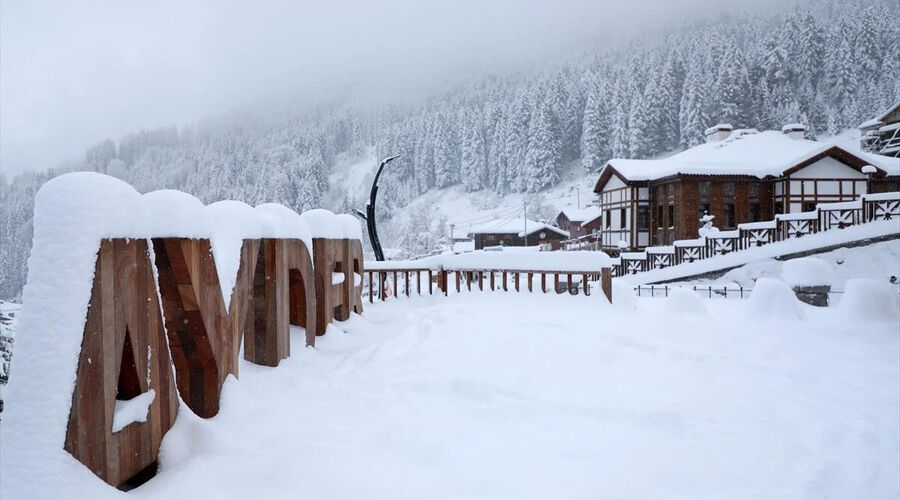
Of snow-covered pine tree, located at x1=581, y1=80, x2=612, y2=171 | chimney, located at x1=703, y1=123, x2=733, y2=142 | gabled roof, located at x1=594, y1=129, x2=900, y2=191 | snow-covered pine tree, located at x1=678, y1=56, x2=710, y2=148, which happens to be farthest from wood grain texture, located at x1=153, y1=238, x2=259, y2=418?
snow-covered pine tree, located at x1=581, y1=80, x2=612, y2=171

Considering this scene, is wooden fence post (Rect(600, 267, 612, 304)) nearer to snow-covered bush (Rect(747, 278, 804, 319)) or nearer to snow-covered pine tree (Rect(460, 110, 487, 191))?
snow-covered bush (Rect(747, 278, 804, 319))

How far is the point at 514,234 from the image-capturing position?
134 feet

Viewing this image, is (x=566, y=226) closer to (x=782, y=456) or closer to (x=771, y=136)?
(x=771, y=136)

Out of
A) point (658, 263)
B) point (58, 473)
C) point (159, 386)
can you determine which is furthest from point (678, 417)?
point (658, 263)

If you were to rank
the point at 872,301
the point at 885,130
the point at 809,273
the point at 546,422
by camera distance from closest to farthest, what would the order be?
the point at 546,422, the point at 872,301, the point at 809,273, the point at 885,130

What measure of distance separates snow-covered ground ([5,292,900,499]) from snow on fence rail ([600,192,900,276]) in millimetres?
12935

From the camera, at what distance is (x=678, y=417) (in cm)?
293

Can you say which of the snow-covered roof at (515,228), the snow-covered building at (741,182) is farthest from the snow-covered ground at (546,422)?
the snow-covered roof at (515,228)

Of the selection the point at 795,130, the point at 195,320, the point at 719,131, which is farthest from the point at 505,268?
the point at 719,131

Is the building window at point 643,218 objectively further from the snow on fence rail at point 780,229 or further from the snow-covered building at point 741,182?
the snow on fence rail at point 780,229

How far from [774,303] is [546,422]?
17.0 feet

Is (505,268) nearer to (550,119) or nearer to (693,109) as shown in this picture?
(693,109)

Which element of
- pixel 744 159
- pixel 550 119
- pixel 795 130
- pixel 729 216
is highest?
pixel 550 119

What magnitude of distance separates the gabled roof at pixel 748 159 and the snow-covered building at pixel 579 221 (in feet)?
54.7
